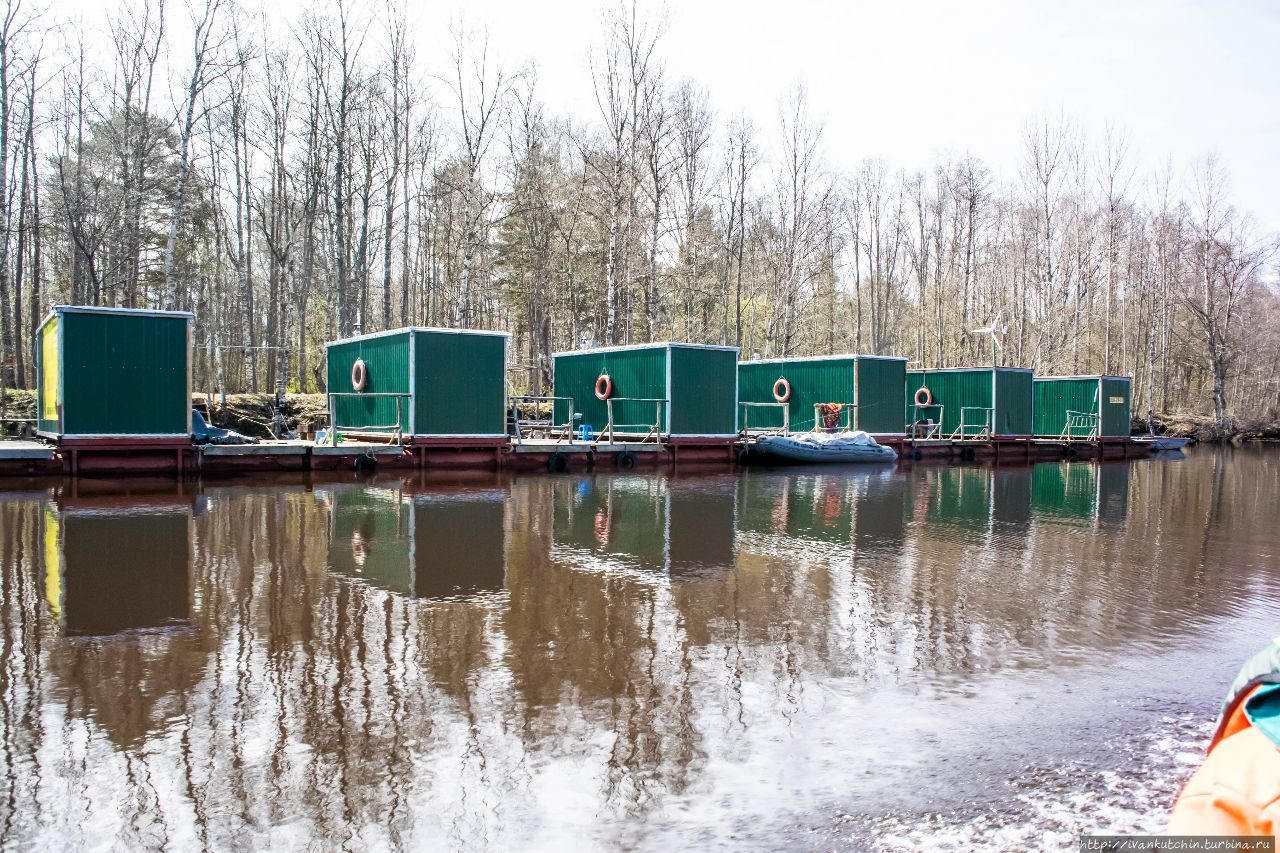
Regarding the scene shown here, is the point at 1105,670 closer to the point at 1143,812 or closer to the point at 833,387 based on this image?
the point at 1143,812

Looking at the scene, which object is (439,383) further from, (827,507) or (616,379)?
(827,507)

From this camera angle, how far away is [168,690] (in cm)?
458

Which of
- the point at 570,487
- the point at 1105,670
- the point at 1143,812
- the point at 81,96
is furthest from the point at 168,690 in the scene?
the point at 81,96

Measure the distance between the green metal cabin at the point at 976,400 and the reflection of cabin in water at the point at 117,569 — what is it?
2433 cm

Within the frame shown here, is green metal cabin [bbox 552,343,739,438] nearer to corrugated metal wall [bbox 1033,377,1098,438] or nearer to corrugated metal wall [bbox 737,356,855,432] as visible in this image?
corrugated metal wall [bbox 737,356,855,432]

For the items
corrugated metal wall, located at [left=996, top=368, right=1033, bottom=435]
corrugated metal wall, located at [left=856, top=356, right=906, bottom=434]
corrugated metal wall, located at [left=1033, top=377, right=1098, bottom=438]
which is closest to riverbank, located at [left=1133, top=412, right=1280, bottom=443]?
corrugated metal wall, located at [left=1033, top=377, right=1098, bottom=438]

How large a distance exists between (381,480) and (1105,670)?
13542mm

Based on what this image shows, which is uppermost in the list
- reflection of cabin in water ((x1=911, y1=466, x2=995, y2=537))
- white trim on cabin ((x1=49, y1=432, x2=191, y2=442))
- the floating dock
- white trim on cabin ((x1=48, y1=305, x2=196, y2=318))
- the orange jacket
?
white trim on cabin ((x1=48, y1=305, x2=196, y2=318))

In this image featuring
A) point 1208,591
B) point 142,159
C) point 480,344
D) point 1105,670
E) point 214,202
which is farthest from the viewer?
point 214,202

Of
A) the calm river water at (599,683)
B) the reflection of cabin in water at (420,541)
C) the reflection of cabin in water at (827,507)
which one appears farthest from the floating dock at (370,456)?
the calm river water at (599,683)

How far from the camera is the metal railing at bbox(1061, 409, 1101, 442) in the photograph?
107 ft

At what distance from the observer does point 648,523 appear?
1136 cm

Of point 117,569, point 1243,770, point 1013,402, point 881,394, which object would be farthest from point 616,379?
point 1243,770

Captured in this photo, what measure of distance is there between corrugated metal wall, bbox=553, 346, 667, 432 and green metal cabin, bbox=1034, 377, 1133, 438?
1807 cm
